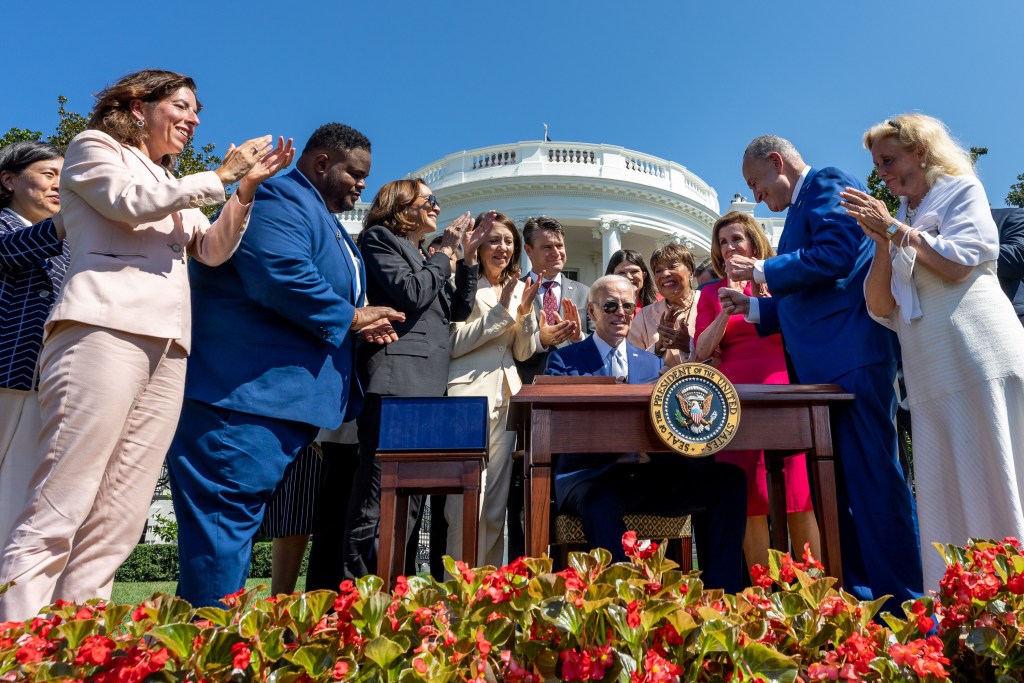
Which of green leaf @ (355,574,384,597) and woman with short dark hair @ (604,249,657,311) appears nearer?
green leaf @ (355,574,384,597)

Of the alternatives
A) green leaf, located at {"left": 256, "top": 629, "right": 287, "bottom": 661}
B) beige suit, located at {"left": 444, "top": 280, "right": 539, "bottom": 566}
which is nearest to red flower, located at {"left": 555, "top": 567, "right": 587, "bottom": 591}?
green leaf, located at {"left": 256, "top": 629, "right": 287, "bottom": 661}

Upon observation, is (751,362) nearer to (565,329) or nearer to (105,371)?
(565,329)

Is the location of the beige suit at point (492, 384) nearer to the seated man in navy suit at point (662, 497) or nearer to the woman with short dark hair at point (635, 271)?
the seated man in navy suit at point (662, 497)

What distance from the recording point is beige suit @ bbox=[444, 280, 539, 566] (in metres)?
4.64

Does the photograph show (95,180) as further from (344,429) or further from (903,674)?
(903,674)

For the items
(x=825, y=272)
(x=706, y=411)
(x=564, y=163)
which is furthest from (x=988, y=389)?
(x=564, y=163)

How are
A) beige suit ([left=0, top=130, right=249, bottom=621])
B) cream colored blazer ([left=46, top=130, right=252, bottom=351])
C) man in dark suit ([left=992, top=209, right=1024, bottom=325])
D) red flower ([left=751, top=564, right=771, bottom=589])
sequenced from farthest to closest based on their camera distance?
man in dark suit ([left=992, top=209, right=1024, bottom=325]), cream colored blazer ([left=46, top=130, right=252, bottom=351]), beige suit ([left=0, top=130, right=249, bottom=621]), red flower ([left=751, top=564, right=771, bottom=589])

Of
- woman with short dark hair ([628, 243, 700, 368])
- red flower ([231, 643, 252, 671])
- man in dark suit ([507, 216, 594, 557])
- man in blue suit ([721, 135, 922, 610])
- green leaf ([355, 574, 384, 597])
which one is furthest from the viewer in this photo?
man in dark suit ([507, 216, 594, 557])

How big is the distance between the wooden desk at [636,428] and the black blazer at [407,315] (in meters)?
1.09

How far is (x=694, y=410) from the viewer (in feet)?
10.3

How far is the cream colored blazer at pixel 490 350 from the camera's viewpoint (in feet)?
15.6

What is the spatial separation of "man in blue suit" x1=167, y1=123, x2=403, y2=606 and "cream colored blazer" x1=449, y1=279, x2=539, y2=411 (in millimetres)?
982

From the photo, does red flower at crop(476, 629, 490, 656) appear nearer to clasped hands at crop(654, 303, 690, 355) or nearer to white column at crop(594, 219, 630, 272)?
clasped hands at crop(654, 303, 690, 355)

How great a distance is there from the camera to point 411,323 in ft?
14.3
